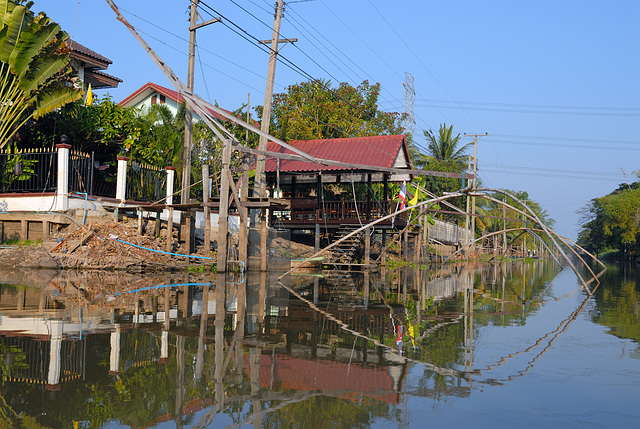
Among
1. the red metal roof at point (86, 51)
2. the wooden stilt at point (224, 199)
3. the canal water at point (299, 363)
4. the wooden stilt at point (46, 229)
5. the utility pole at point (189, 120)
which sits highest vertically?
the red metal roof at point (86, 51)

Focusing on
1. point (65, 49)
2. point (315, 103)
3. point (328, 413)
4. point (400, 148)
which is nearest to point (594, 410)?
point (328, 413)

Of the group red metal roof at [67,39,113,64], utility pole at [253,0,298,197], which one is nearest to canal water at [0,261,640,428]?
utility pole at [253,0,298,197]

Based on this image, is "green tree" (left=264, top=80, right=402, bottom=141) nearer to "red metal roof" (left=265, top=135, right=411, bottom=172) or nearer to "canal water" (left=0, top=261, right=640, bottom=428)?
"red metal roof" (left=265, top=135, right=411, bottom=172)

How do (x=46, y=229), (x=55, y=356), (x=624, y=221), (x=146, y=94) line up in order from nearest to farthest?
(x=55, y=356) → (x=46, y=229) → (x=146, y=94) → (x=624, y=221)

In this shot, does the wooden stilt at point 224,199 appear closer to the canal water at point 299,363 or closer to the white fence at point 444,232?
the canal water at point 299,363

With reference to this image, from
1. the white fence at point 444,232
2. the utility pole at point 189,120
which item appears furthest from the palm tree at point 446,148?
the utility pole at point 189,120

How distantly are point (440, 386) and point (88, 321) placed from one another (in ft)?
17.0

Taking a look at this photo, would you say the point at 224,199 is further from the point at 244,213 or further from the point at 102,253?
the point at 102,253

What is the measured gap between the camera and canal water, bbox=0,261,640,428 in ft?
14.6

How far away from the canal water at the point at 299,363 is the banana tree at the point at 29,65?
8.11m

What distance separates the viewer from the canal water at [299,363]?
14.6 ft

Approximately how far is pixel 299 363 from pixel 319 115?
98.9ft

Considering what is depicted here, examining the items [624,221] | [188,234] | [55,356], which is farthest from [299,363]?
[624,221]

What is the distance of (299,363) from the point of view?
6.27m
